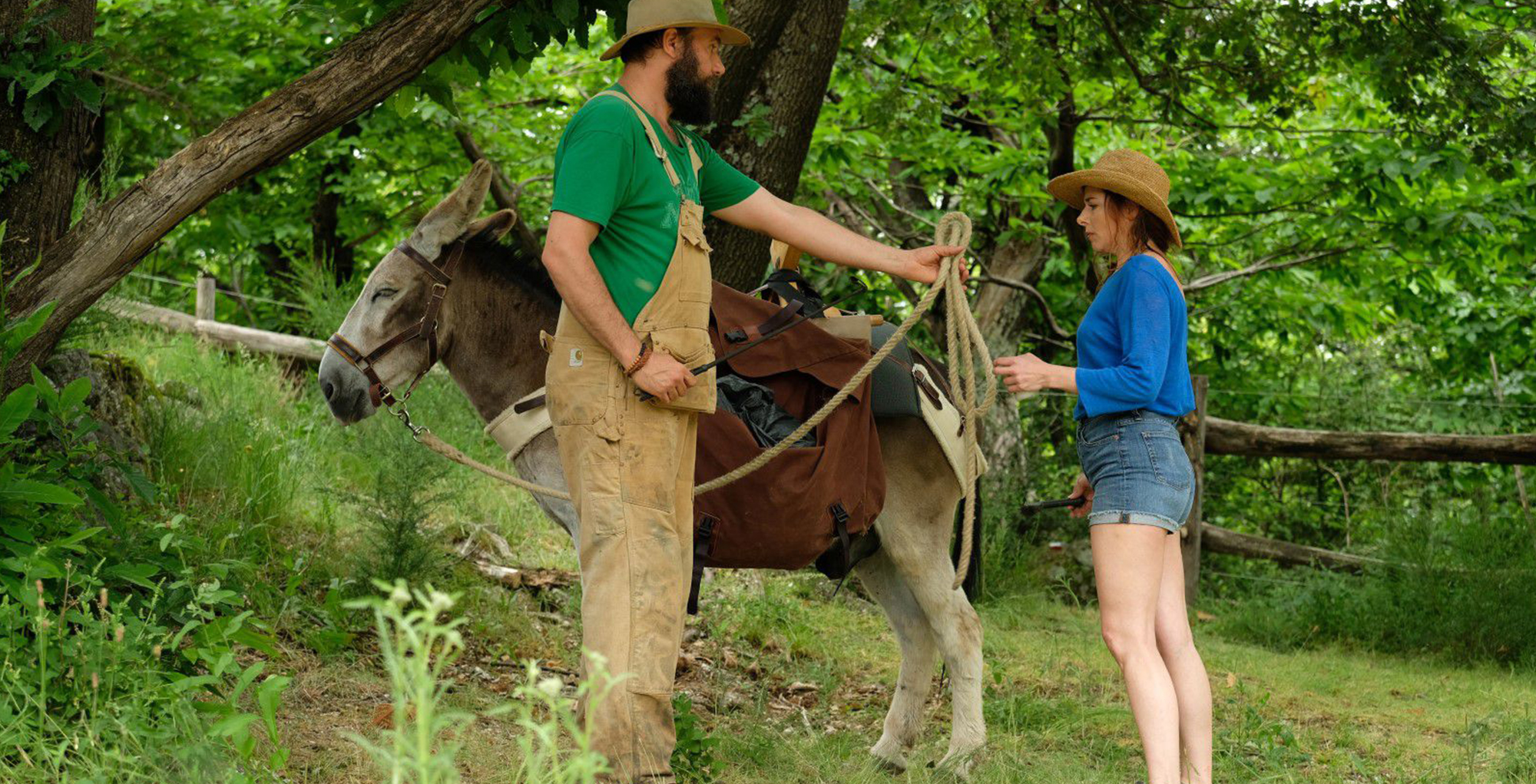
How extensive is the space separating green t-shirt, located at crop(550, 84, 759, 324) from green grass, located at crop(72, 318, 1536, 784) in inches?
62.3

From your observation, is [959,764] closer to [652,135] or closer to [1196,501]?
[652,135]

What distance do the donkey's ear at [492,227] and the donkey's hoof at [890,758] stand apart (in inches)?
94.1

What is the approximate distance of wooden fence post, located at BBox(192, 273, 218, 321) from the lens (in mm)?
11164

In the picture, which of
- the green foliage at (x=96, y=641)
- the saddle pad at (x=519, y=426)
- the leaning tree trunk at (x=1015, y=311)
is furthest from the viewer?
the leaning tree trunk at (x=1015, y=311)

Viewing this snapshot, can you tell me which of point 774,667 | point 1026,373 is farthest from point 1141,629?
point 774,667

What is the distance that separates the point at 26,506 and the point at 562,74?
826 cm

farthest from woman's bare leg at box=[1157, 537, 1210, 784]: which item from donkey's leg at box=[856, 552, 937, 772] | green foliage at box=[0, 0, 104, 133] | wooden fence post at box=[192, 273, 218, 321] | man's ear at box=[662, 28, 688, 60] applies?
wooden fence post at box=[192, 273, 218, 321]

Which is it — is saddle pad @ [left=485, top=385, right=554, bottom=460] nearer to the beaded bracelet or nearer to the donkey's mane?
the donkey's mane

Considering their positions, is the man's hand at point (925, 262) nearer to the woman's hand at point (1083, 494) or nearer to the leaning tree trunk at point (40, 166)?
the woman's hand at point (1083, 494)

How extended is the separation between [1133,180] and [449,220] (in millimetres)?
2345

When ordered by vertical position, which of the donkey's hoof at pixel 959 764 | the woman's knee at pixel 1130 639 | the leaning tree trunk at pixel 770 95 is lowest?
the donkey's hoof at pixel 959 764

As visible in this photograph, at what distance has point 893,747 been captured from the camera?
191 inches

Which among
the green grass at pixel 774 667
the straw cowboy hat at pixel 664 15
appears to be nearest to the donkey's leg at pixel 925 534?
the green grass at pixel 774 667

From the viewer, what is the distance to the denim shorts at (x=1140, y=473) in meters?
3.48
